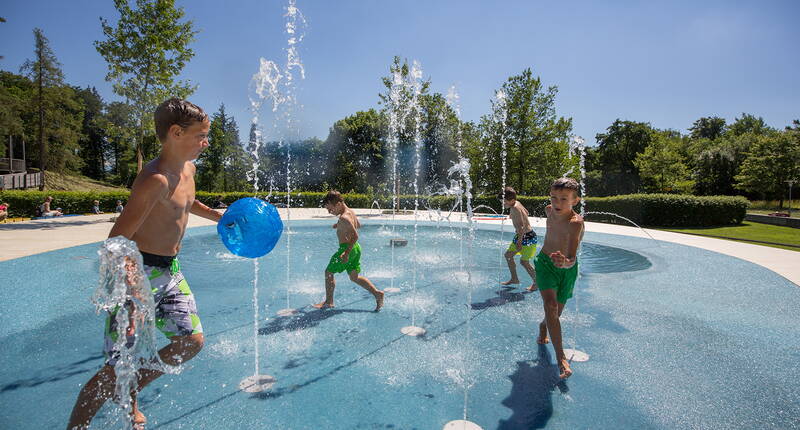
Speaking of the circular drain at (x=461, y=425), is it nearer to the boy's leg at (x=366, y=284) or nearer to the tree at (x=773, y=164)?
the boy's leg at (x=366, y=284)

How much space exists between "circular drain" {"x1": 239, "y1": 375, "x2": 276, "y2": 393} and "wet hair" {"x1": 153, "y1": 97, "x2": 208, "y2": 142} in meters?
2.12

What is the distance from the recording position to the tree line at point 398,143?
17297 millimetres

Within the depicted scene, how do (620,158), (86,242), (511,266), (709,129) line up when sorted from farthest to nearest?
(709,129), (620,158), (86,242), (511,266)

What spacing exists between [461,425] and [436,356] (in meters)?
1.18

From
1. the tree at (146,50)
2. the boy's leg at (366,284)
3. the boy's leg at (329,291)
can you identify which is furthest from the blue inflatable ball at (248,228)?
the tree at (146,50)

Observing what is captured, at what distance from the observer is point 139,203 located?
6.75ft

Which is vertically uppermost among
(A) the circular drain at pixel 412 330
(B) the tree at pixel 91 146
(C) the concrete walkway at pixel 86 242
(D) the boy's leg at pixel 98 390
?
(B) the tree at pixel 91 146

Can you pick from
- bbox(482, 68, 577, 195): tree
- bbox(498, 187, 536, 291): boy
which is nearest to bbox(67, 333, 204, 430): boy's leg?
bbox(498, 187, 536, 291): boy

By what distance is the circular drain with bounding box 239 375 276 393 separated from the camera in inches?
126

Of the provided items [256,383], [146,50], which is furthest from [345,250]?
[146,50]

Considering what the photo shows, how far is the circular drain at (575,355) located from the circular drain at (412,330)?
64.2 inches

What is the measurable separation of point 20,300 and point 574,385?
7.47 m

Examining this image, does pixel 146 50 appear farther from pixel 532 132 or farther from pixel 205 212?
pixel 532 132

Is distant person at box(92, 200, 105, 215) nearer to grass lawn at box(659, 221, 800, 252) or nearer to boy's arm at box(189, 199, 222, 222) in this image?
boy's arm at box(189, 199, 222, 222)
